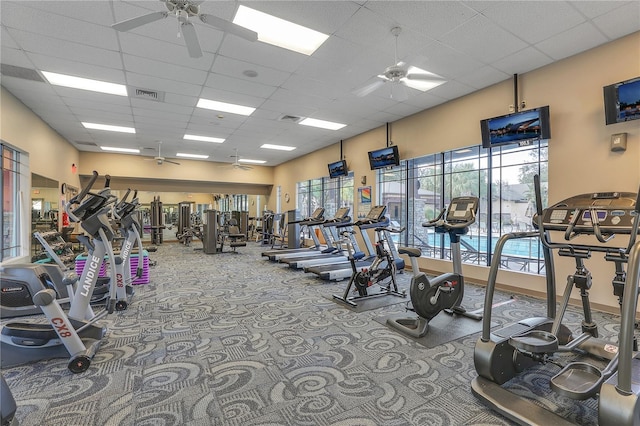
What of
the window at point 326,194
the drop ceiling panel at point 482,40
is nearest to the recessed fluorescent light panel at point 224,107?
the window at point 326,194

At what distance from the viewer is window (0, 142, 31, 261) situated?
5508mm

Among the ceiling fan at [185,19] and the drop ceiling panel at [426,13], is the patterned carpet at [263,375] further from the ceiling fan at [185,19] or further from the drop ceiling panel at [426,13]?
the drop ceiling panel at [426,13]

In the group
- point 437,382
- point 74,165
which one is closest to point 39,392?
point 437,382

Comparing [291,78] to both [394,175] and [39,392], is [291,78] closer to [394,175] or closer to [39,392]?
[394,175]

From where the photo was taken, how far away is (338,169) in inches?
358

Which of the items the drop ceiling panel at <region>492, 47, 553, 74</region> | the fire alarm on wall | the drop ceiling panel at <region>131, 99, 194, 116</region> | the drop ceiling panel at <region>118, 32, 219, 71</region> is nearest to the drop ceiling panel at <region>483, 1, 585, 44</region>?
the drop ceiling panel at <region>492, 47, 553, 74</region>

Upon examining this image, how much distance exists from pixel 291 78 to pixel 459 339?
4390 mm

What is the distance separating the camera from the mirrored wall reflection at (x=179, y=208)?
1211cm

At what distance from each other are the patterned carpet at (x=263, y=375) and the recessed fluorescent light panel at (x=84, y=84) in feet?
12.3

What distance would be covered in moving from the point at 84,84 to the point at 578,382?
24.0 ft

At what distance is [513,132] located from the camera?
4777 millimetres

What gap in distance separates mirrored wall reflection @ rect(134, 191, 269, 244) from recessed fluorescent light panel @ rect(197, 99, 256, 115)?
6.05m

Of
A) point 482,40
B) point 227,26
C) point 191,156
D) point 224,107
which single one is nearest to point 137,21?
point 227,26

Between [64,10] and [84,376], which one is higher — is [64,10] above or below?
above
